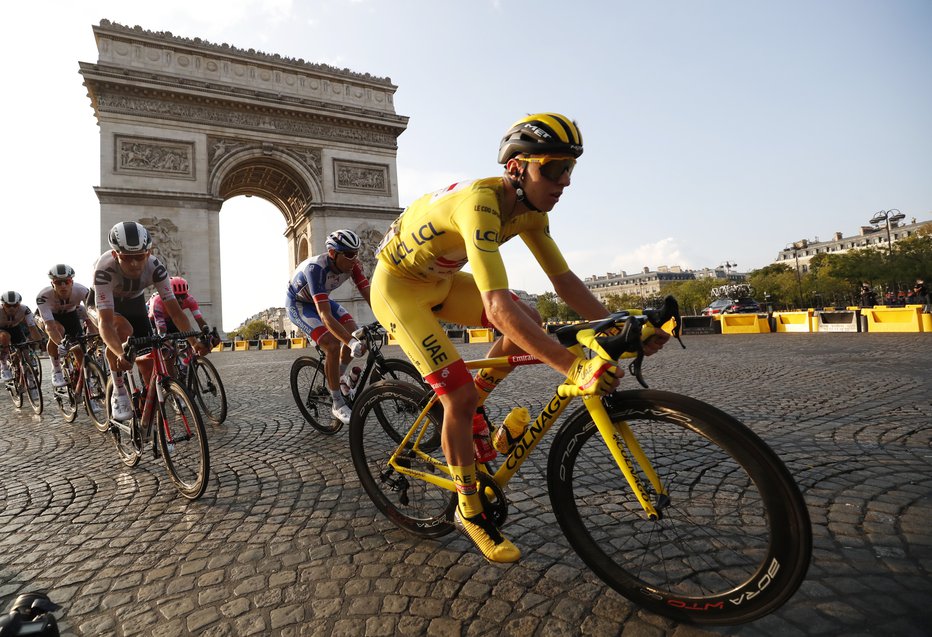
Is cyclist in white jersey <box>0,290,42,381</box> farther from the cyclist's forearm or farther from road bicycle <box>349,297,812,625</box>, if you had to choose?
the cyclist's forearm

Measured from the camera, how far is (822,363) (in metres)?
7.77

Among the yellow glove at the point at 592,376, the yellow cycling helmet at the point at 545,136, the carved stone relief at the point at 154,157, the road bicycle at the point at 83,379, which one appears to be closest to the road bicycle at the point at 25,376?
the road bicycle at the point at 83,379

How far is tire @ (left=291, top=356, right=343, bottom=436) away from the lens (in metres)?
4.77

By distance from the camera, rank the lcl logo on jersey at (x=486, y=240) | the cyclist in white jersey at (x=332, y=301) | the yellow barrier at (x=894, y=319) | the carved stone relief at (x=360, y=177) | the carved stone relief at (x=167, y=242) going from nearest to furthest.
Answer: the lcl logo on jersey at (x=486, y=240) → the cyclist in white jersey at (x=332, y=301) → the yellow barrier at (x=894, y=319) → the carved stone relief at (x=167, y=242) → the carved stone relief at (x=360, y=177)

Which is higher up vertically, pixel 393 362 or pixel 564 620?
pixel 393 362

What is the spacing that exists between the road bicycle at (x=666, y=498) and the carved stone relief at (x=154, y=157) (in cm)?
2762

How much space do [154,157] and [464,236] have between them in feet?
92.8

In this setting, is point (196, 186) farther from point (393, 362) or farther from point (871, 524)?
point (871, 524)

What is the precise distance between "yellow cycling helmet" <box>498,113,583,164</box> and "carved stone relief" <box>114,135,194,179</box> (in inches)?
1092

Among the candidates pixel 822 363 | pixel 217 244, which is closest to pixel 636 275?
pixel 217 244

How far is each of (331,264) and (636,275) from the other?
147 m

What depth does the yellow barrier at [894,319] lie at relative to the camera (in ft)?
42.6

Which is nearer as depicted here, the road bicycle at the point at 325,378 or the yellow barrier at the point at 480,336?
the road bicycle at the point at 325,378

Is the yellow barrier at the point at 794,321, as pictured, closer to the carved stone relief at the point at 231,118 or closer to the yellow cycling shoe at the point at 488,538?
the yellow cycling shoe at the point at 488,538
